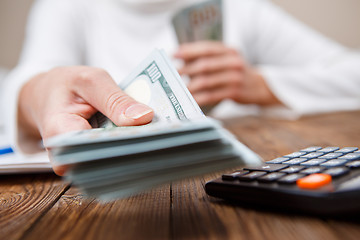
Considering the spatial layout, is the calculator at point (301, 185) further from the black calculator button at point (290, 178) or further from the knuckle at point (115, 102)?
the knuckle at point (115, 102)

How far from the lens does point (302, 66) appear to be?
4.70ft

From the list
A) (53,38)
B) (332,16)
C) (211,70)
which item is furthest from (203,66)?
(332,16)

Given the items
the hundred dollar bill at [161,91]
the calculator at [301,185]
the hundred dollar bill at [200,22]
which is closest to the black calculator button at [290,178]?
the calculator at [301,185]

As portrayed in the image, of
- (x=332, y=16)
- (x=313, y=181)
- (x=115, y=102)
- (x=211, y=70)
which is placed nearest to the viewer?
(x=313, y=181)

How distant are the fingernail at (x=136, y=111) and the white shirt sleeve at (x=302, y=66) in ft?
2.78

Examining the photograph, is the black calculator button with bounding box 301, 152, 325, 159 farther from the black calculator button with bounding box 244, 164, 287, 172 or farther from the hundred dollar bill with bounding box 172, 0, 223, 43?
the hundred dollar bill with bounding box 172, 0, 223, 43

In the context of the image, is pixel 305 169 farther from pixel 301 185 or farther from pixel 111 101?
pixel 111 101

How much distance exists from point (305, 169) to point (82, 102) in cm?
28

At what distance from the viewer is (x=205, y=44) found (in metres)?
1.02

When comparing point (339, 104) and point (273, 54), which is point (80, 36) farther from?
point (339, 104)

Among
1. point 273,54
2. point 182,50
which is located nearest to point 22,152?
point 182,50

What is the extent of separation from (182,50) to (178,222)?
30.5 inches

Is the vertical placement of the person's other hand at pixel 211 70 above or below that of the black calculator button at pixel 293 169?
above

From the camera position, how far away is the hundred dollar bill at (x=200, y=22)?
866 mm
